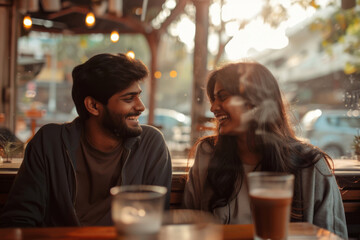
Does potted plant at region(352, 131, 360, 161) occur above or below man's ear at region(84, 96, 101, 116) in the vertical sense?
below

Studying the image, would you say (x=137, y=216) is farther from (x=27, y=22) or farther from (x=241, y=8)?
(x=27, y=22)

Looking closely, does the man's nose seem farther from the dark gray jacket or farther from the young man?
the dark gray jacket

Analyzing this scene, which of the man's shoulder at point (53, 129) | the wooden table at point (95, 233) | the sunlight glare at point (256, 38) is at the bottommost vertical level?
the wooden table at point (95, 233)

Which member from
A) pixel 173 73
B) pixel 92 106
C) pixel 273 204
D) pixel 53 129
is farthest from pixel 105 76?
pixel 173 73

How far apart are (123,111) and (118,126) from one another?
0.09m

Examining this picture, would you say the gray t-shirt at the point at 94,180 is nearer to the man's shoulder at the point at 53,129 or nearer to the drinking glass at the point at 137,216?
the man's shoulder at the point at 53,129

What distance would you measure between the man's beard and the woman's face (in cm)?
46

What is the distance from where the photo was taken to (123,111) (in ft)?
7.00

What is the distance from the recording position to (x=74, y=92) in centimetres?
229

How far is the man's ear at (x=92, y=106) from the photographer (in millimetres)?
2211

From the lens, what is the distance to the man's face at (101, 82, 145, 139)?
2.10 meters

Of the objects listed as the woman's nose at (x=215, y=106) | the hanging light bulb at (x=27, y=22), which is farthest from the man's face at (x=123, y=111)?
the hanging light bulb at (x=27, y=22)

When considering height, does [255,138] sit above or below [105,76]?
Answer: below

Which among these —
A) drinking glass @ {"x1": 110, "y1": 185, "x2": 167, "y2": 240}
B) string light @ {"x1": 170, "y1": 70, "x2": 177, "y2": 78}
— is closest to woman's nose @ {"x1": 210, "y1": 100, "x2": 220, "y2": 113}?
drinking glass @ {"x1": 110, "y1": 185, "x2": 167, "y2": 240}
